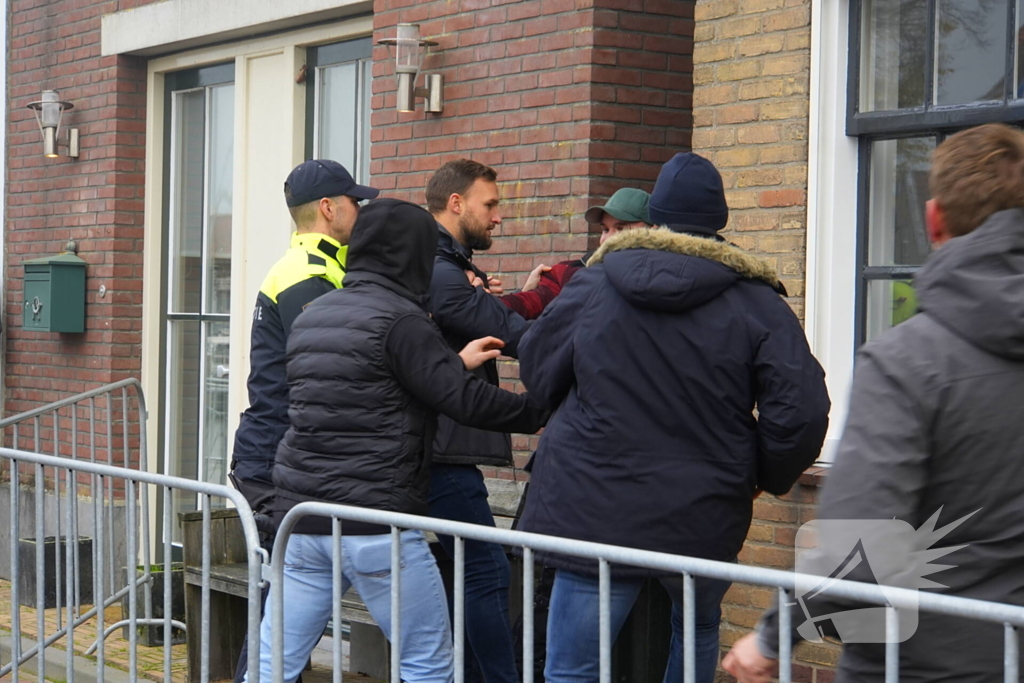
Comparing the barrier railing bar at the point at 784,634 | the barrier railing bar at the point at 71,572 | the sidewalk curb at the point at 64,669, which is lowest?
the sidewalk curb at the point at 64,669

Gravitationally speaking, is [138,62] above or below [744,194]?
above

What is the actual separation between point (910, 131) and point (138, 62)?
224 inches

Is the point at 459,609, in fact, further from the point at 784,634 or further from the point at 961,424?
the point at 961,424

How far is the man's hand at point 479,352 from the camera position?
4.27 meters

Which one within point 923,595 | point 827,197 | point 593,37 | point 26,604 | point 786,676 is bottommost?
point 26,604

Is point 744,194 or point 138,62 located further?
point 138,62

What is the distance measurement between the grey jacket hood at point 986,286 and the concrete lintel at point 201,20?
5.37m

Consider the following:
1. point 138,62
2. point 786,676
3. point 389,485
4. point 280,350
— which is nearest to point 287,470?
point 389,485

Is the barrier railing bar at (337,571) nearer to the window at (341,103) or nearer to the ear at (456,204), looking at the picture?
the ear at (456,204)

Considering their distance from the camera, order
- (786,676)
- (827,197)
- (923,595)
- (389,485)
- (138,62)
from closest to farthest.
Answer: (923,595)
(786,676)
(389,485)
(827,197)
(138,62)

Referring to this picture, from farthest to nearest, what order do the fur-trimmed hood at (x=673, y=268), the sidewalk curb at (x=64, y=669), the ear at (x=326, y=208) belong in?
the sidewalk curb at (x=64, y=669)
the ear at (x=326, y=208)
the fur-trimmed hood at (x=673, y=268)

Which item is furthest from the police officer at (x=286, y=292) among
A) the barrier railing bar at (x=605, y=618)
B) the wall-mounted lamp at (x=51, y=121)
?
the wall-mounted lamp at (x=51, y=121)

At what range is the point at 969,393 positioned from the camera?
8.18ft

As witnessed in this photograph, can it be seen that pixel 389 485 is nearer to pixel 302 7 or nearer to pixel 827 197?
pixel 827 197
